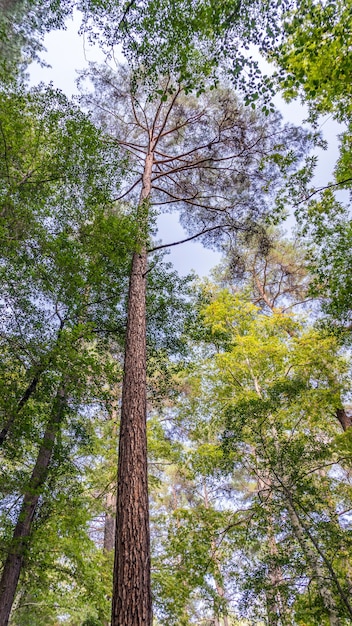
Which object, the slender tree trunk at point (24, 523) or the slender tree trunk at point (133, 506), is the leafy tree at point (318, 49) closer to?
the slender tree trunk at point (133, 506)

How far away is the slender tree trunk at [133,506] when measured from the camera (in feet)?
8.43

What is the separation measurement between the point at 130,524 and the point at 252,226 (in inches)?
306

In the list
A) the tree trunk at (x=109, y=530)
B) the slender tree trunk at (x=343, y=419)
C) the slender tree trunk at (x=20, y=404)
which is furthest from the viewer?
the tree trunk at (x=109, y=530)

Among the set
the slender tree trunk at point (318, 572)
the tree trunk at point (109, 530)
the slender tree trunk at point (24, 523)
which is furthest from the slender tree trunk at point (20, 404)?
the tree trunk at point (109, 530)

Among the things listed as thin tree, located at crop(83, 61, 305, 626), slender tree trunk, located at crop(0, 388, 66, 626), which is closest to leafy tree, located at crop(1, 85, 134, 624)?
slender tree trunk, located at crop(0, 388, 66, 626)

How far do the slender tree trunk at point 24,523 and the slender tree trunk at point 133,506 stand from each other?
5.30ft

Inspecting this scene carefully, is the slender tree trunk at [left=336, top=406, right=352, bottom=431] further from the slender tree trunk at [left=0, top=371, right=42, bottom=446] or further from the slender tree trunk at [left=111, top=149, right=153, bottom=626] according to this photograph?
the slender tree trunk at [left=0, top=371, right=42, bottom=446]

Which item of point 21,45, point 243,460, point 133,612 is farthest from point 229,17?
point 243,460

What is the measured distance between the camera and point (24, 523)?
545cm

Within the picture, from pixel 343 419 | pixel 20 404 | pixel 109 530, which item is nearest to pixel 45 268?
pixel 20 404

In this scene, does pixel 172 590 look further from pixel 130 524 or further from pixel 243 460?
pixel 130 524

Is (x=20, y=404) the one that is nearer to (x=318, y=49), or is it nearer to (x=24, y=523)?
(x=24, y=523)

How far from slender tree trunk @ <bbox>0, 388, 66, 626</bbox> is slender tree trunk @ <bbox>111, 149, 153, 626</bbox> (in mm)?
1615

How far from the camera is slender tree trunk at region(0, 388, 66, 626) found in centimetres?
488
